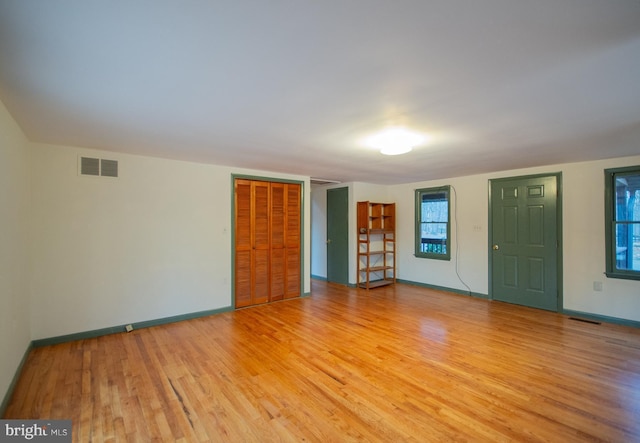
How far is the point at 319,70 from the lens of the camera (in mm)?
1732

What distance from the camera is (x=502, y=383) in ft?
8.35

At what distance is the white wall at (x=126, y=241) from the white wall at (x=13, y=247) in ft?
0.72

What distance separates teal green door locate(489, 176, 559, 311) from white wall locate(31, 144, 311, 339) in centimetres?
448

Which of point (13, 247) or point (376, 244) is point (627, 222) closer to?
point (376, 244)

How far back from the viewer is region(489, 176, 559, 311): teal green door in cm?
463

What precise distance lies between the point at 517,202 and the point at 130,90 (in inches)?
218

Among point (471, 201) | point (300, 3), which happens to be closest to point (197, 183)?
point (300, 3)

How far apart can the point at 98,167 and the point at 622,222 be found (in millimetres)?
6896

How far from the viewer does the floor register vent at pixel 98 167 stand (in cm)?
355

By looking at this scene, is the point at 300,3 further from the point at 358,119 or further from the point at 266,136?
the point at 266,136

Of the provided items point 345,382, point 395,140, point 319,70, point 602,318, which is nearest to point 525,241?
point 602,318

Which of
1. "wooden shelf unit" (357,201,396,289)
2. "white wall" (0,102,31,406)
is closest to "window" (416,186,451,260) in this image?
"wooden shelf unit" (357,201,396,289)

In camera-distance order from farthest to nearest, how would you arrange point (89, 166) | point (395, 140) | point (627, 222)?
point (627, 222), point (89, 166), point (395, 140)

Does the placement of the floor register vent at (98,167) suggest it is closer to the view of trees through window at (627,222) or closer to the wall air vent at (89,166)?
the wall air vent at (89,166)
